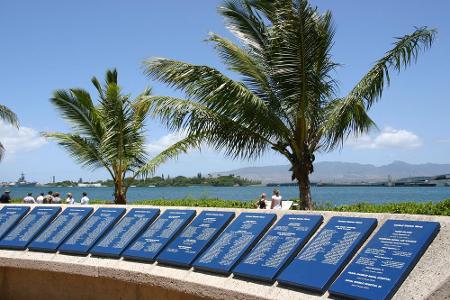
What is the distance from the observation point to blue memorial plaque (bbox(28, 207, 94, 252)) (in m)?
7.08

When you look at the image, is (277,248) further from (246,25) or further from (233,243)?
(246,25)

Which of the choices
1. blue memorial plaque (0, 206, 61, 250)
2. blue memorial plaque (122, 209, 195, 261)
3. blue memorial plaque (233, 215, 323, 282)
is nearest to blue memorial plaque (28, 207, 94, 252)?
blue memorial plaque (0, 206, 61, 250)

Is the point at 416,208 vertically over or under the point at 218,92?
under

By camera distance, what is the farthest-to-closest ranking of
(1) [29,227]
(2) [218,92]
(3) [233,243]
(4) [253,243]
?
(2) [218,92]
(1) [29,227]
(3) [233,243]
(4) [253,243]

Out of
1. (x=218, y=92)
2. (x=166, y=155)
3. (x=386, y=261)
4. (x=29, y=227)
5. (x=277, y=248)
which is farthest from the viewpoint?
(x=166, y=155)

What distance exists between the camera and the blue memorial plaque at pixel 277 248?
475 centimetres

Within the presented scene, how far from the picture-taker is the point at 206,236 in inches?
224

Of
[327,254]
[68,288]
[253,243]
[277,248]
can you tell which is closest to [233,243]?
[253,243]

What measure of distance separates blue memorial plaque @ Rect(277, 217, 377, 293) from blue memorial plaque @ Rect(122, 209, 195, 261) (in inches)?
70.7

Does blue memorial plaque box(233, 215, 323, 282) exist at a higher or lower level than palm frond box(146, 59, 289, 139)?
lower

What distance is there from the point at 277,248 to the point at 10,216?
515cm

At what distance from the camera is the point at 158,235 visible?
614 centimetres

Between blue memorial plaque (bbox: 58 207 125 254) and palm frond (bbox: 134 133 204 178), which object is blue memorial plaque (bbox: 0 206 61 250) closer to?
blue memorial plaque (bbox: 58 207 125 254)

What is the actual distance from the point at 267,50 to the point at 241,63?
0.64 meters
